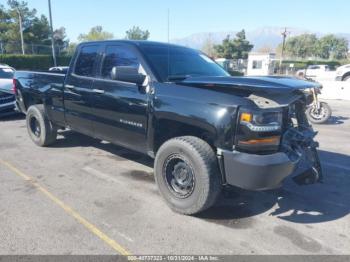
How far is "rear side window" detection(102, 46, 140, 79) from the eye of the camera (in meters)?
4.58

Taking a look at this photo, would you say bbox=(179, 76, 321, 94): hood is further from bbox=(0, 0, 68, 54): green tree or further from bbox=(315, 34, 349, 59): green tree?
bbox=(315, 34, 349, 59): green tree

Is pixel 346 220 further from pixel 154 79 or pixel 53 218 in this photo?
pixel 53 218

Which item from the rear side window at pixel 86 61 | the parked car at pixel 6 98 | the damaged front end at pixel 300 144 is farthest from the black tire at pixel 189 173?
the parked car at pixel 6 98

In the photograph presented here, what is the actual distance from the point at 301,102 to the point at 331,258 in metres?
1.66

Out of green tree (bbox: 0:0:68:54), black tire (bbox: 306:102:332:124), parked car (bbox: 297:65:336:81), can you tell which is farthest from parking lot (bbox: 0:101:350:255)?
green tree (bbox: 0:0:68:54)

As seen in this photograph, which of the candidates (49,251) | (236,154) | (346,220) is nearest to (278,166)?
(236,154)

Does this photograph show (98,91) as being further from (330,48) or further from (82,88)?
(330,48)

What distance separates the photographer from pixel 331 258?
3162mm

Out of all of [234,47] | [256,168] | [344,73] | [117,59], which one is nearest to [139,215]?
[256,168]

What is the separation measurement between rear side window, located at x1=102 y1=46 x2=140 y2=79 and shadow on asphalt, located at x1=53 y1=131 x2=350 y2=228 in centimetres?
204

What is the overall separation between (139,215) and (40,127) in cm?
351

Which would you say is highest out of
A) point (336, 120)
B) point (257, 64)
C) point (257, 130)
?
point (257, 130)

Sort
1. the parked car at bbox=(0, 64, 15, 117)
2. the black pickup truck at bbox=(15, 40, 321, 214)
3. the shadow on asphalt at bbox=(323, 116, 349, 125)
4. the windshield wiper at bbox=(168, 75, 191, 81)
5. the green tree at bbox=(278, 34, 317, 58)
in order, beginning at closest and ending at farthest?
1. the black pickup truck at bbox=(15, 40, 321, 214)
2. the windshield wiper at bbox=(168, 75, 191, 81)
3. the parked car at bbox=(0, 64, 15, 117)
4. the shadow on asphalt at bbox=(323, 116, 349, 125)
5. the green tree at bbox=(278, 34, 317, 58)

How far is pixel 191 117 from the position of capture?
3.72m
